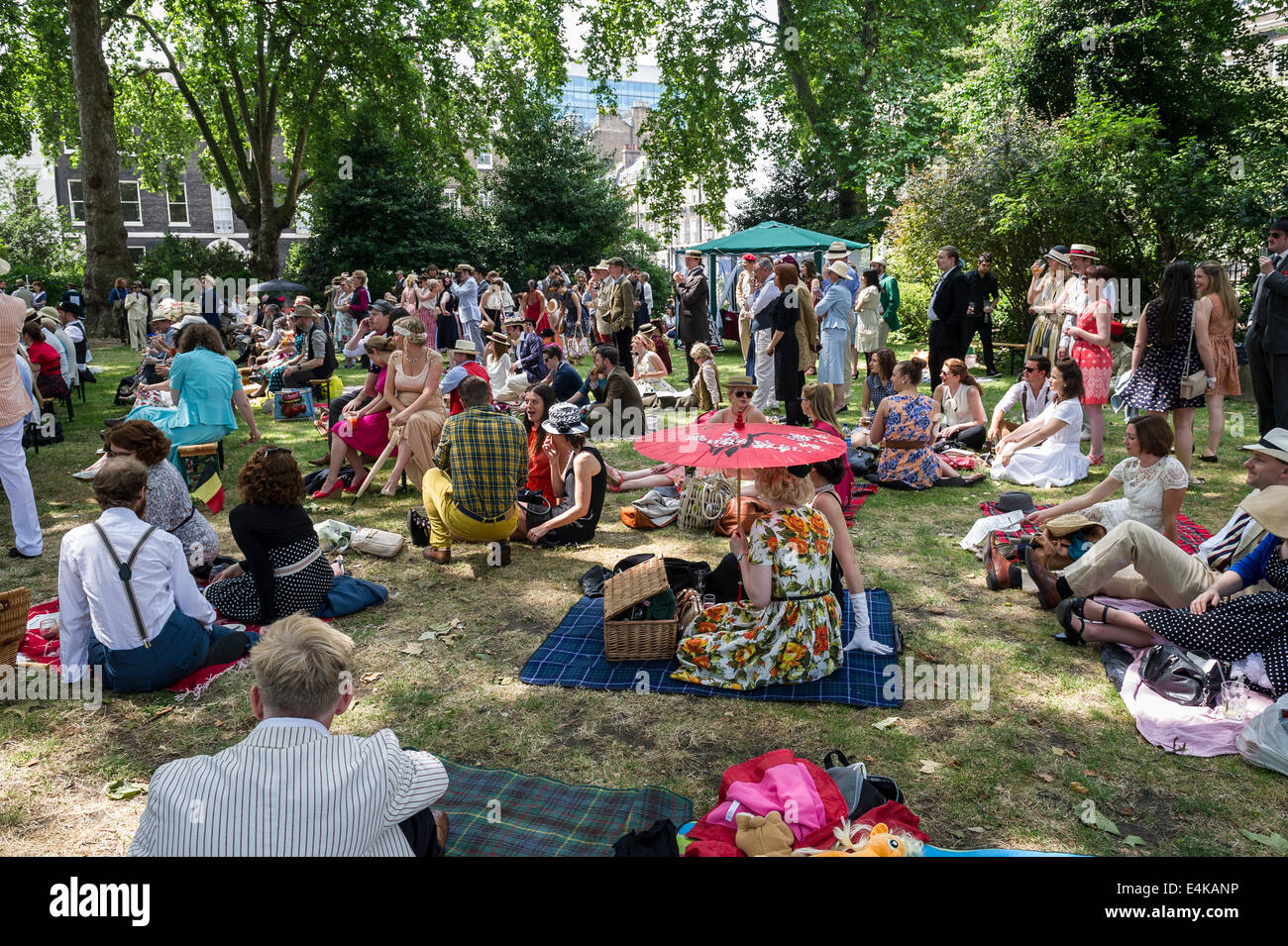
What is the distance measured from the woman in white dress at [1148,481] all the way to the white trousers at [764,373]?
5.61 m

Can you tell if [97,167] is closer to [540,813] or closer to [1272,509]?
[540,813]

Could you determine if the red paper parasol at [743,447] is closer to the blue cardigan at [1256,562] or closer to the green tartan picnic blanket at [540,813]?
the green tartan picnic blanket at [540,813]

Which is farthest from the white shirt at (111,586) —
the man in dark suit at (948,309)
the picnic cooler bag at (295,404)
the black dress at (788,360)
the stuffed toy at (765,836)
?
the man in dark suit at (948,309)

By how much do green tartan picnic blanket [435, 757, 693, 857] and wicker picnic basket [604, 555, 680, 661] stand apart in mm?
1222

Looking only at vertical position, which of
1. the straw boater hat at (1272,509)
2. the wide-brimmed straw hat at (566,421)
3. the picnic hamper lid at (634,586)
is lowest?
the picnic hamper lid at (634,586)

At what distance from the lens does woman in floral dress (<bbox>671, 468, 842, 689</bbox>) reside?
15.3 ft

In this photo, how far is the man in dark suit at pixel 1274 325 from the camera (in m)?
7.81

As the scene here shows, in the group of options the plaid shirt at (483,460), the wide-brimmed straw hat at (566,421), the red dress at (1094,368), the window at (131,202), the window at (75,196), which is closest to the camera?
the plaid shirt at (483,460)

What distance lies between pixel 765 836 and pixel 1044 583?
3.43 m

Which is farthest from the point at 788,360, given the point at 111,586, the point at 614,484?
the point at 111,586

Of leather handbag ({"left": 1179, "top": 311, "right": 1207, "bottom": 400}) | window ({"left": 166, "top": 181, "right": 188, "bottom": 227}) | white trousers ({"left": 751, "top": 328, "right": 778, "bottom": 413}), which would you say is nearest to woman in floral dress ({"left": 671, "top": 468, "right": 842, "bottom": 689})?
leather handbag ({"left": 1179, "top": 311, "right": 1207, "bottom": 400})

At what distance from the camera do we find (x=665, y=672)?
511cm

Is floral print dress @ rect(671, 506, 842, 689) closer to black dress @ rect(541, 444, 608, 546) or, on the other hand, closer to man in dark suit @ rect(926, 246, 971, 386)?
black dress @ rect(541, 444, 608, 546)
